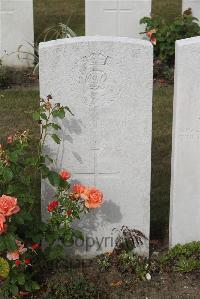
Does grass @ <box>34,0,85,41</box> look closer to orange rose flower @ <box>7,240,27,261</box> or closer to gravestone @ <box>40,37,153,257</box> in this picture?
gravestone @ <box>40,37,153,257</box>

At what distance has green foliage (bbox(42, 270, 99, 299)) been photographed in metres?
3.99

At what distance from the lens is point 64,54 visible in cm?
407

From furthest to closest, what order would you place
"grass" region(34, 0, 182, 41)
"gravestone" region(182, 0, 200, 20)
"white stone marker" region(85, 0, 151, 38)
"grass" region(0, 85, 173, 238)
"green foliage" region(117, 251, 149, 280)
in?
"grass" region(34, 0, 182, 41) → "gravestone" region(182, 0, 200, 20) → "white stone marker" region(85, 0, 151, 38) → "grass" region(0, 85, 173, 238) → "green foliage" region(117, 251, 149, 280)

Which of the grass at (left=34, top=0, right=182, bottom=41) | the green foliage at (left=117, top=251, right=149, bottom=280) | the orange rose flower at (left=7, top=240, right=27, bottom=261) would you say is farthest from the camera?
the grass at (left=34, top=0, right=182, bottom=41)

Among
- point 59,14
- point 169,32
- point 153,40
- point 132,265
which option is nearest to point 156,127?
point 153,40

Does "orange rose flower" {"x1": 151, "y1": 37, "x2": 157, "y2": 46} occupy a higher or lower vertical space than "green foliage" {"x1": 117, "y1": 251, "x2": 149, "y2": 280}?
higher

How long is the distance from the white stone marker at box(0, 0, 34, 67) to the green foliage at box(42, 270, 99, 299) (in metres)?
5.38

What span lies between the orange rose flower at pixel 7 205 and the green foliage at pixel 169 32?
5.42 meters

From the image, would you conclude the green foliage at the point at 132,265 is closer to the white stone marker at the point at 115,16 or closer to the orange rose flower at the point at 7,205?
the orange rose flower at the point at 7,205

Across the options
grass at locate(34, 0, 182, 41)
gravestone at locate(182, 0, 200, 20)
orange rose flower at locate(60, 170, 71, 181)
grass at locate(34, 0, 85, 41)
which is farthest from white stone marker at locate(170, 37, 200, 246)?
grass at locate(34, 0, 182, 41)

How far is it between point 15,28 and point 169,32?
2.04m

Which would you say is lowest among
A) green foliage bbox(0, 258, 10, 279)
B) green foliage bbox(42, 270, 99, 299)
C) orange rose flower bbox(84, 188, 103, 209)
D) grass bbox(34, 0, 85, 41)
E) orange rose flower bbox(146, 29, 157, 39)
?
green foliage bbox(42, 270, 99, 299)

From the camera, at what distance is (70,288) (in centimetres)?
403

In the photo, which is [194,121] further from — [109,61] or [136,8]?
[136,8]
